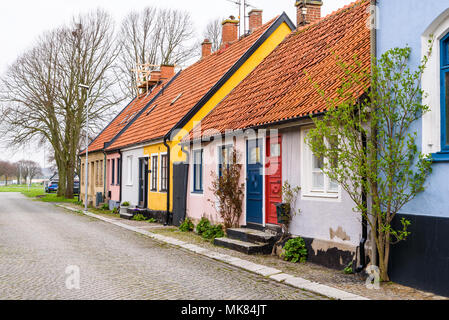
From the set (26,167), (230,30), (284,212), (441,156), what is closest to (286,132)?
(284,212)

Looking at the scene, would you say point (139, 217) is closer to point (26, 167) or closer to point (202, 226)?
point (202, 226)

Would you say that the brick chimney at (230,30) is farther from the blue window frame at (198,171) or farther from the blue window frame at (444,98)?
the blue window frame at (444,98)

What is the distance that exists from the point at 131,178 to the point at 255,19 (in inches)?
373

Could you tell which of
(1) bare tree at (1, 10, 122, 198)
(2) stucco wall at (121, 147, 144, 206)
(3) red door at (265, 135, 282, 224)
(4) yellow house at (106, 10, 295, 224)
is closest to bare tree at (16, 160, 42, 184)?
(1) bare tree at (1, 10, 122, 198)

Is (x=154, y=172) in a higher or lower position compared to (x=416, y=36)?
lower

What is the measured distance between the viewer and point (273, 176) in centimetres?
1133

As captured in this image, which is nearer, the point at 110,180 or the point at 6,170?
the point at 110,180

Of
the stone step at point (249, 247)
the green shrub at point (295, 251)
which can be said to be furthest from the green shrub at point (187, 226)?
the green shrub at point (295, 251)

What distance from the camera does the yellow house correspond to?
666 inches

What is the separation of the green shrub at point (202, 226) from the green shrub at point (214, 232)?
497 millimetres

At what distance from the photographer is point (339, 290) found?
7.27 meters

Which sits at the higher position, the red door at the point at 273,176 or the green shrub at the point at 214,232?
the red door at the point at 273,176

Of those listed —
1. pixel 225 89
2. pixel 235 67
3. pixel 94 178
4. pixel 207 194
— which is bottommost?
pixel 207 194

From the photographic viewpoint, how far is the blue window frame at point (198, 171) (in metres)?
15.4
